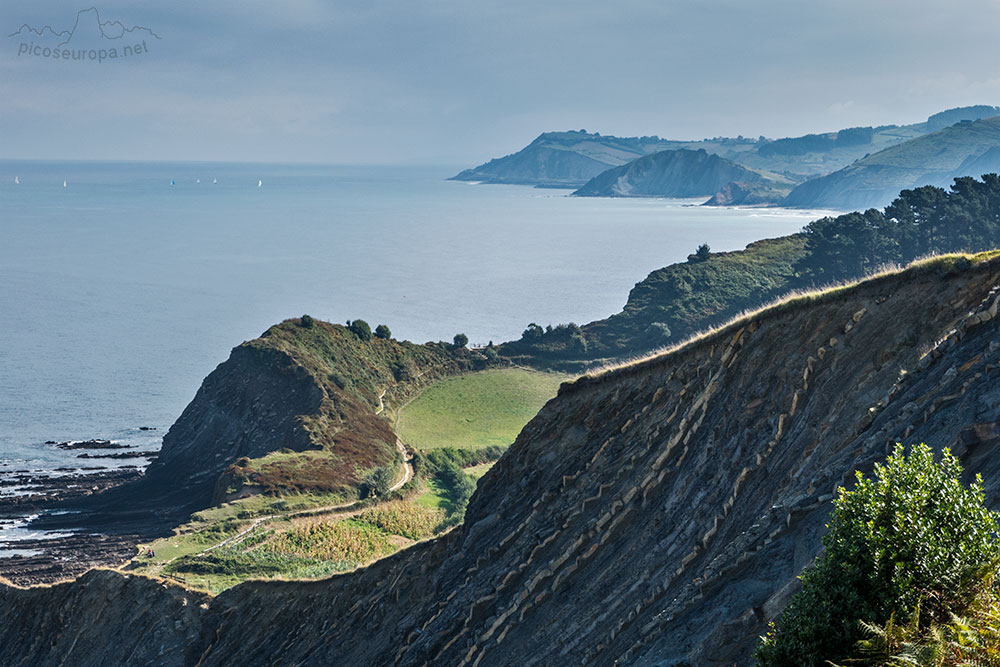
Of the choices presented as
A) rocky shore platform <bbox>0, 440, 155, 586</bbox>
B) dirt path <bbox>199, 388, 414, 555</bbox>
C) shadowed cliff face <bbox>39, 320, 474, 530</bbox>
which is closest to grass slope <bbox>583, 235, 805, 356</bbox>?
shadowed cliff face <bbox>39, 320, 474, 530</bbox>

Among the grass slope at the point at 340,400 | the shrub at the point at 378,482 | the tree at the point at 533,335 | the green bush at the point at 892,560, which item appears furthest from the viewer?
the tree at the point at 533,335

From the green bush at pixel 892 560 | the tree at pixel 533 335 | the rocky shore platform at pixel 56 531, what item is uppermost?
the green bush at pixel 892 560

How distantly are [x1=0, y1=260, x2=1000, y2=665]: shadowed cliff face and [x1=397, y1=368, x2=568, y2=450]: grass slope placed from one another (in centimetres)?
4610

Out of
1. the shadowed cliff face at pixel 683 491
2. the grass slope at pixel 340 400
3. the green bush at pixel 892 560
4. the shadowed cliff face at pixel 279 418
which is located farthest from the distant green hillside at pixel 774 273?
the green bush at pixel 892 560

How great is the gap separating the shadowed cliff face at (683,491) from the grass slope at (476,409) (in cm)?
4610

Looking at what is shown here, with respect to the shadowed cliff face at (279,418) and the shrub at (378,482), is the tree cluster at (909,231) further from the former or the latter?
the shrub at (378,482)

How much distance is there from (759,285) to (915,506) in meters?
107

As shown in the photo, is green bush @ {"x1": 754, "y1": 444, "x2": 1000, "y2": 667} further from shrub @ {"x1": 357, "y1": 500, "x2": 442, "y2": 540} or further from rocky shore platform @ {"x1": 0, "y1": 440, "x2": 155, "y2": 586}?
rocky shore platform @ {"x1": 0, "y1": 440, "x2": 155, "y2": 586}

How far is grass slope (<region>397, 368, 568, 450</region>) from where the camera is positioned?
81188mm

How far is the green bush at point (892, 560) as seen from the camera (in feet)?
35.3

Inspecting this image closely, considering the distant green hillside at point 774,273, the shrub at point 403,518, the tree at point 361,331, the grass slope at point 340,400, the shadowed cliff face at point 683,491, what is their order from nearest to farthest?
the shadowed cliff face at point 683,491 → the shrub at point 403,518 → the grass slope at point 340,400 → the tree at point 361,331 → the distant green hillside at point 774,273

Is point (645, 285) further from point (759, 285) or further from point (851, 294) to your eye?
point (851, 294)

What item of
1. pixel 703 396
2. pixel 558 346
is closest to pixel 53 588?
pixel 703 396

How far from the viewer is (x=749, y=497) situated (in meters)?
21.1
